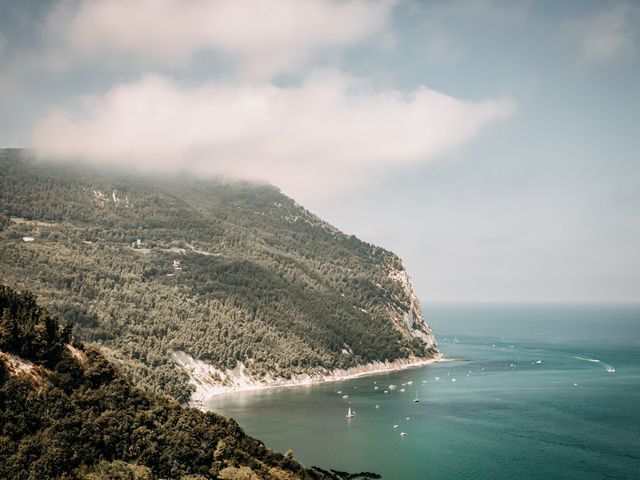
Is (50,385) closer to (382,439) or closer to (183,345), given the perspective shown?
(382,439)

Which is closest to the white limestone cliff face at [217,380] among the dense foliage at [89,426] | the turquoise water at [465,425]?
the turquoise water at [465,425]

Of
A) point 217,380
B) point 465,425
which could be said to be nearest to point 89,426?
point 465,425

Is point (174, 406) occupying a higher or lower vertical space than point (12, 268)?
lower

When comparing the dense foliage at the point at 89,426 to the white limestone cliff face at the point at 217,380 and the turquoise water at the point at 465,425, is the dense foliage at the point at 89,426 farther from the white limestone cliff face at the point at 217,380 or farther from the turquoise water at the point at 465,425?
the white limestone cliff face at the point at 217,380

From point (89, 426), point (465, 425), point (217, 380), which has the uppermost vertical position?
point (89, 426)

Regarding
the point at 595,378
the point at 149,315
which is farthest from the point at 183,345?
the point at 595,378

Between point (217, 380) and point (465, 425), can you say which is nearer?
point (465, 425)

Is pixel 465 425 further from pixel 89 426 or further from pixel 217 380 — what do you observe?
pixel 89 426

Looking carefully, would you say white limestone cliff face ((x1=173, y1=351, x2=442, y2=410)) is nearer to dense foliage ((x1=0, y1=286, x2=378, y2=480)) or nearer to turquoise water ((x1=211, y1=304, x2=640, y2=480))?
turquoise water ((x1=211, y1=304, x2=640, y2=480))
